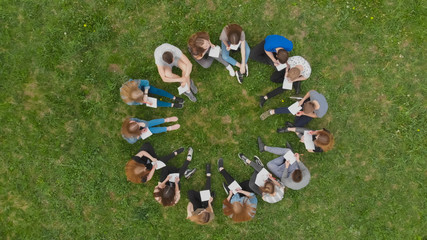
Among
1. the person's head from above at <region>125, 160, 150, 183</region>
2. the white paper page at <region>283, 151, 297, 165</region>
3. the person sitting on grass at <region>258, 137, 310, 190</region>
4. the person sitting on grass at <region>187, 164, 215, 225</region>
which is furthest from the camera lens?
the white paper page at <region>283, 151, 297, 165</region>

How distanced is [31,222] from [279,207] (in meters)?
6.34

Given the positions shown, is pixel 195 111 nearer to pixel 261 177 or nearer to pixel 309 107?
pixel 261 177

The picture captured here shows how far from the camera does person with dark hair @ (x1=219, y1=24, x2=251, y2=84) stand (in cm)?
562

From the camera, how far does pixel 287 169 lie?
636 centimetres

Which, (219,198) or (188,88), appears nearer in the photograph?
(188,88)

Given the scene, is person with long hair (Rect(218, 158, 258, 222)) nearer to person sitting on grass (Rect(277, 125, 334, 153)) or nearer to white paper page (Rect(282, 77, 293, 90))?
person sitting on grass (Rect(277, 125, 334, 153))

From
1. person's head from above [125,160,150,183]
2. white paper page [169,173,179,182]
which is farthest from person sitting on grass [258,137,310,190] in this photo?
person's head from above [125,160,150,183]

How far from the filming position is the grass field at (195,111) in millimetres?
6762

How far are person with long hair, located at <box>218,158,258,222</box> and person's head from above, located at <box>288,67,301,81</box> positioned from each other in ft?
8.73

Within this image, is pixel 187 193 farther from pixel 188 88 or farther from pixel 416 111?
pixel 416 111

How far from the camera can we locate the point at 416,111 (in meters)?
6.73

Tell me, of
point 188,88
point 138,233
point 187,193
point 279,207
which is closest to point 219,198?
point 187,193

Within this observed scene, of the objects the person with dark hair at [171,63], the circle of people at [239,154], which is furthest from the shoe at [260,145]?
the person with dark hair at [171,63]

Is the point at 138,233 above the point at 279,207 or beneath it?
beneath
